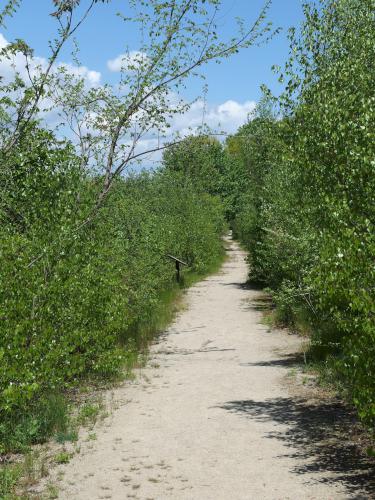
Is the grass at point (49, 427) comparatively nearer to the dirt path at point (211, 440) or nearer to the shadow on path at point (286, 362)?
the dirt path at point (211, 440)

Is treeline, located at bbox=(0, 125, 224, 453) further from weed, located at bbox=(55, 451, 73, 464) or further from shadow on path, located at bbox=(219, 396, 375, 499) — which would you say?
shadow on path, located at bbox=(219, 396, 375, 499)

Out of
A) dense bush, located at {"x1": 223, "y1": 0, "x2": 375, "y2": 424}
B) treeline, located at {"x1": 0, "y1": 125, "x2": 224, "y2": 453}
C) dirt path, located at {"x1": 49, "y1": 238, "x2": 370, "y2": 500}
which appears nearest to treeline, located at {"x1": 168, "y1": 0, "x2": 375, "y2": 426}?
dense bush, located at {"x1": 223, "y1": 0, "x2": 375, "y2": 424}

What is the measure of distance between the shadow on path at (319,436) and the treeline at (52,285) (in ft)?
10.5

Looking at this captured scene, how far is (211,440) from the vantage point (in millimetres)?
9844

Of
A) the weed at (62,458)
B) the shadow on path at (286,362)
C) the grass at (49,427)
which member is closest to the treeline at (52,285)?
the grass at (49,427)

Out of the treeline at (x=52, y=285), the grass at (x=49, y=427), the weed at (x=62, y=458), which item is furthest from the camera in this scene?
the weed at (x=62, y=458)

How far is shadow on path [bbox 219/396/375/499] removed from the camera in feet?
26.7

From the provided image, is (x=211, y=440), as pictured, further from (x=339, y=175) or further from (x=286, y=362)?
(x=286, y=362)

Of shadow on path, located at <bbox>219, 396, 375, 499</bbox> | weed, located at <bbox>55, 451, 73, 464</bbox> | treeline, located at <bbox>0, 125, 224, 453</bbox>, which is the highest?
treeline, located at <bbox>0, 125, 224, 453</bbox>

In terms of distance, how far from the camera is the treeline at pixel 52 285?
29.2ft

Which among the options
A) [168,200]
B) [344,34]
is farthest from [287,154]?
[168,200]

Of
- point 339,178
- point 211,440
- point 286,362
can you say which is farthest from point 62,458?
point 286,362

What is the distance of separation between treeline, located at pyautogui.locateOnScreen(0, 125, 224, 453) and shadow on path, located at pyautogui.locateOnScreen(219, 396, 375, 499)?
10.5 ft

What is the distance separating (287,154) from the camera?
37.9ft
